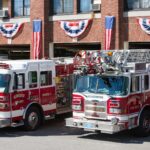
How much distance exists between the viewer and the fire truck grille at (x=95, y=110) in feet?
47.2

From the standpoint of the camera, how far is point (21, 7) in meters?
27.5

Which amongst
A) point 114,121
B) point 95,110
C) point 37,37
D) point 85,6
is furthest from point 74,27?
point 114,121

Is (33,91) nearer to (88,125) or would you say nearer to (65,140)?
(65,140)

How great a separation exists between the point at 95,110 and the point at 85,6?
11.7 meters

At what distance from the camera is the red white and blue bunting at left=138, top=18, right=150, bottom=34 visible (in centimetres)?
2281

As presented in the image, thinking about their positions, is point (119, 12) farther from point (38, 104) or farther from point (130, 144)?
point (130, 144)

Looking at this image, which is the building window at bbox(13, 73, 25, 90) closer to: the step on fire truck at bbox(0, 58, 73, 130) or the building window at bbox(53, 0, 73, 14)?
the step on fire truck at bbox(0, 58, 73, 130)

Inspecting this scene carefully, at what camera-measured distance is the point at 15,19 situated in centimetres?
2748

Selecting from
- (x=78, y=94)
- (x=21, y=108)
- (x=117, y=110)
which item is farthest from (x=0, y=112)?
(x=117, y=110)

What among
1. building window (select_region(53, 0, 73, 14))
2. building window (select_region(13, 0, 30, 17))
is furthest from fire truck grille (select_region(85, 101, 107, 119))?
building window (select_region(13, 0, 30, 17))

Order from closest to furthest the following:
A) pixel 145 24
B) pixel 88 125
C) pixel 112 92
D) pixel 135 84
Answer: pixel 112 92, pixel 88 125, pixel 135 84, pixel 145 24

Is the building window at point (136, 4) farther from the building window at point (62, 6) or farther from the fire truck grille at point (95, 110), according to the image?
the fire truck grille at point (95, 110)

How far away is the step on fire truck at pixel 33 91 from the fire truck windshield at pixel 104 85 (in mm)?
1999

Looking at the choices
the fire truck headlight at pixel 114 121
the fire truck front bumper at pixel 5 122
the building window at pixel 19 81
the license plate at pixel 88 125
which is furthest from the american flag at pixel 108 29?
the fire truck headlight at pixel 114 121
